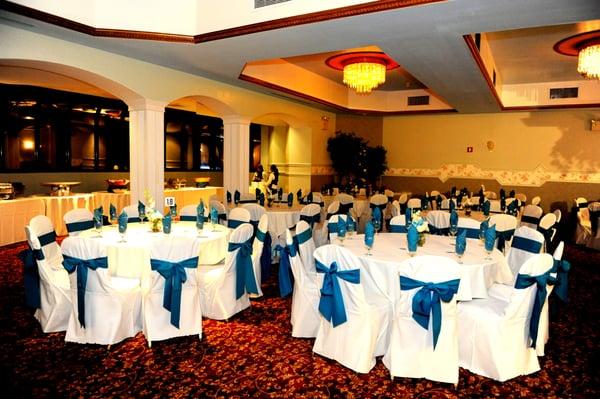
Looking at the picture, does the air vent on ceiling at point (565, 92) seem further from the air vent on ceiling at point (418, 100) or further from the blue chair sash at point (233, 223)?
the blue chair sash at point (233, 223)

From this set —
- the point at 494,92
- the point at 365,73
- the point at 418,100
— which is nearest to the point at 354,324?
the point at 365,73

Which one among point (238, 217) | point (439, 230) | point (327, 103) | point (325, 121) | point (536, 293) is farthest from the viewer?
point (325, 121)

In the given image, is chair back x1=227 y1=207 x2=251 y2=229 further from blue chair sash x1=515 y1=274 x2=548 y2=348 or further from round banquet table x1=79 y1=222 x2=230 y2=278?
blue chair sash x1=515 y1=274 x2=548 y2=348

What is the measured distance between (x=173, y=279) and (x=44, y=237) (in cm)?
179

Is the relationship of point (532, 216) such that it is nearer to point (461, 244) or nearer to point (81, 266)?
point (461, 244)

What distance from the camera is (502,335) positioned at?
127 inches

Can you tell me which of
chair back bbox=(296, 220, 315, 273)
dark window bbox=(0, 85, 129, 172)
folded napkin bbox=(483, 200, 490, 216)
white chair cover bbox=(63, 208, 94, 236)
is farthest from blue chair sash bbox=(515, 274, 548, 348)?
dark window bbox=(0, 85, 129, 172)

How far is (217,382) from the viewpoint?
3.20 metres

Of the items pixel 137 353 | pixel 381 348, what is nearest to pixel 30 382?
pixel 137 353

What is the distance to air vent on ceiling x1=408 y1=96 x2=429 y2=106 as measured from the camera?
11.6 m

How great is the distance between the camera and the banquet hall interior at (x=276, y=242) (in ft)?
10.6

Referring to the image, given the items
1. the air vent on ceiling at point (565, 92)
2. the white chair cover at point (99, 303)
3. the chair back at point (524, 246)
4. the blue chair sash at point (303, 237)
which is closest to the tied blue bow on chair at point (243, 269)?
the blue chair sash at point (303, 237)

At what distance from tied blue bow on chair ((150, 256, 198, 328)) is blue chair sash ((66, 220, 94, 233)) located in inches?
78.5

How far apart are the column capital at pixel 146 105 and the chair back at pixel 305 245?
3595 mm
